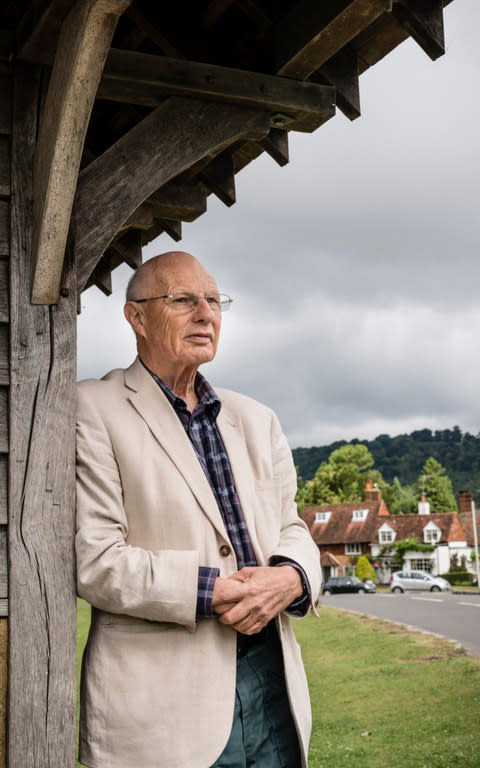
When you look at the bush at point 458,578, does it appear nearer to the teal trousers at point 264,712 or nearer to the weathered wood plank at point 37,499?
the teal trousers at point 264,712

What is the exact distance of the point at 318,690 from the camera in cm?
1278

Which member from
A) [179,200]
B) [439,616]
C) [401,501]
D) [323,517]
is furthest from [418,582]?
[179,200]

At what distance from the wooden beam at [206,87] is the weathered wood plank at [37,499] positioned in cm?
30

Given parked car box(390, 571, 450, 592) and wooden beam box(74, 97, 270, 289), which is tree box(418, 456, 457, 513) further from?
wooden beam box(74, 97, 270, 289)

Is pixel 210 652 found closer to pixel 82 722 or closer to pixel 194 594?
pixel 194 594

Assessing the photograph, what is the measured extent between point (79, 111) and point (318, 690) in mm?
11677

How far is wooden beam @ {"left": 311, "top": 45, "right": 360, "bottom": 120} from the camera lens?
3.38m

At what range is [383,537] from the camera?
66188 mm

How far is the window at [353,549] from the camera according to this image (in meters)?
66.6

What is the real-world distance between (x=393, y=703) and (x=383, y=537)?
2210 inches

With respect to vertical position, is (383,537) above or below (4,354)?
below

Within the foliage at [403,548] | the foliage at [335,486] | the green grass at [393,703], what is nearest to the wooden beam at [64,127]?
the green grass at [393,703]

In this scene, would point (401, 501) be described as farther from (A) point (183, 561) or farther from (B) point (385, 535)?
(A) point (183, 561)

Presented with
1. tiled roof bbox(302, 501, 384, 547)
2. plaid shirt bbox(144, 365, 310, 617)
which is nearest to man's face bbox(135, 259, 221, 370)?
plaid shirt bbox(144, 365, 310, 617)
